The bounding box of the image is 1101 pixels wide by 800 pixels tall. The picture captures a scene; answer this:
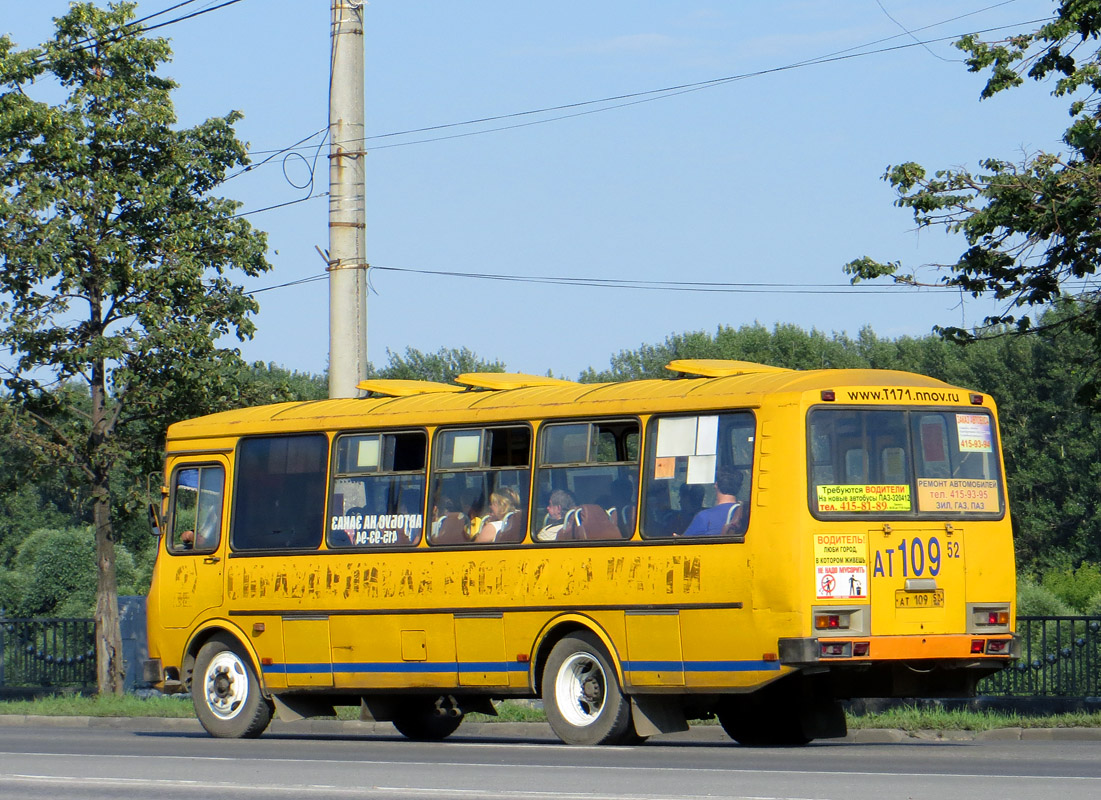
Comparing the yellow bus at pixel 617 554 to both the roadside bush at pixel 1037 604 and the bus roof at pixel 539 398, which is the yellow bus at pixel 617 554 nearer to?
the bus roof at pixel 539 398

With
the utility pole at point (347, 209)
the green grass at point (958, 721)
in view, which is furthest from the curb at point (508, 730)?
the utility pole at point (347, 209)

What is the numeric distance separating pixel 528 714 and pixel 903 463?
6613 millimetres

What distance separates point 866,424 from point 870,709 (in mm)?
6631

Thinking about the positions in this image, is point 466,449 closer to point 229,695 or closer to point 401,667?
point 401,667

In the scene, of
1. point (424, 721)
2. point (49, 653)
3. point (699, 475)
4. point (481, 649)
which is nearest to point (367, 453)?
point (481, 649)

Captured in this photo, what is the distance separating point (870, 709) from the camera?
63.8 ft

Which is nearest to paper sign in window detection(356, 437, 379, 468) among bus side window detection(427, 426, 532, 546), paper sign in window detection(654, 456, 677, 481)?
bus side window detection(427, 426, 532, 546)

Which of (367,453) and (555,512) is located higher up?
(367,453)

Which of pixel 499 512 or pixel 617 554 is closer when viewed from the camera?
pixel 617 554

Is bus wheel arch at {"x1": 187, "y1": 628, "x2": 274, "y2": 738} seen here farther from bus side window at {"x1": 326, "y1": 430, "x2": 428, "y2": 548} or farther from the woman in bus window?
the woman in bus window

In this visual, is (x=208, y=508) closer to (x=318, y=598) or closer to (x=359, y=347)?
(x=318, y=598)

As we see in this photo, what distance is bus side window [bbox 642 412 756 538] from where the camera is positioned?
13.6m

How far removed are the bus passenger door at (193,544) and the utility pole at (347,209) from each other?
2.88 meters

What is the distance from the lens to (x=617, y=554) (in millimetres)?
14219
